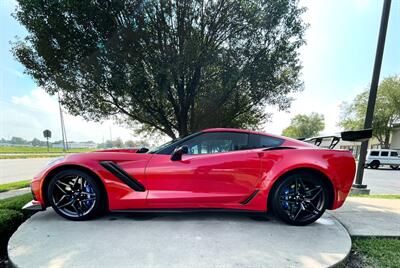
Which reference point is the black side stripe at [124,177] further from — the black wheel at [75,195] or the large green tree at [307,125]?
the large green tree at [307,125]

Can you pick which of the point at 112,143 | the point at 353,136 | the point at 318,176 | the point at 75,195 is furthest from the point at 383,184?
the point at 112,143

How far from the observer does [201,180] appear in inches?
109

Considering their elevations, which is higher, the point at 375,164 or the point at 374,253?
the point at 374,253

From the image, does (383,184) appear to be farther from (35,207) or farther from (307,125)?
(307,125)

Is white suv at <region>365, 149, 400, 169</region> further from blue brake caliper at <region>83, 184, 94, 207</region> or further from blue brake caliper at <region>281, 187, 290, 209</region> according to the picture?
blue brake caliper at <region>83, 184, 94, 207</region>

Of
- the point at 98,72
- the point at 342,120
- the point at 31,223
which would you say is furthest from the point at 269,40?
the point at 342,120

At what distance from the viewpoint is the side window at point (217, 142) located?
300 centimetres

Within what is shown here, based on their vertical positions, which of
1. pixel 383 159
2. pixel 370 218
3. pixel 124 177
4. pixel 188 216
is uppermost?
pixel 124 177

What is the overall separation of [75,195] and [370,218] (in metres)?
4.15

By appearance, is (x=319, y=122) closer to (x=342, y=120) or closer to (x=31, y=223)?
(x=342, y=120)

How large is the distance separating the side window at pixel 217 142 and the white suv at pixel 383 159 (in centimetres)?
2229

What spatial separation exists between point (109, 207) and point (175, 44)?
439 cm

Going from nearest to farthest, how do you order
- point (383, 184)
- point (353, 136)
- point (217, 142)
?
point (217, 142) → point (353, 136) → point (383, 184)

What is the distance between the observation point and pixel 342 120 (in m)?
30.9
